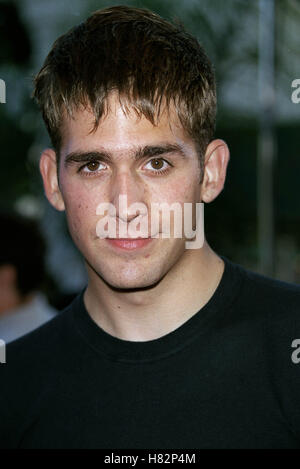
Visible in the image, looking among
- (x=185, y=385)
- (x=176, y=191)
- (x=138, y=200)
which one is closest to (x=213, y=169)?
(x=176, y=191)

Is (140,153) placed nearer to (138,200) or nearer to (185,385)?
(138,200)

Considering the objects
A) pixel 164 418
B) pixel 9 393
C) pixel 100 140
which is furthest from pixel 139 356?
pixel 100 140

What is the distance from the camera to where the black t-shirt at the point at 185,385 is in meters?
1.60

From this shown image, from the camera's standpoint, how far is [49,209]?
6168mm

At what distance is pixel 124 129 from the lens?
1.62 meters

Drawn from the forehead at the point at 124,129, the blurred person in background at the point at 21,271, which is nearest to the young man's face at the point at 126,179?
the forehead at the point at 124,129

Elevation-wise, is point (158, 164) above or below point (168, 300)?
above

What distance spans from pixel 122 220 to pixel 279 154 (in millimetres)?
4643

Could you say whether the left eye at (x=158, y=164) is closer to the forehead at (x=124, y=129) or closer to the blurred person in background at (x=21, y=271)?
the forehead at (x=124, y=129)

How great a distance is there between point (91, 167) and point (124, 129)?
0.15 m

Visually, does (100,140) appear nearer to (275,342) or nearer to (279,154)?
(275,342)

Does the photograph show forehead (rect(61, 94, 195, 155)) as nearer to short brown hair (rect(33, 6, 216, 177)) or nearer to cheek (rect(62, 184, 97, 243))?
short brown hair (rect(33, 6, 216, 177))

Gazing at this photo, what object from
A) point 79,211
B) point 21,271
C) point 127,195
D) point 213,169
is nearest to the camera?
point 127,195

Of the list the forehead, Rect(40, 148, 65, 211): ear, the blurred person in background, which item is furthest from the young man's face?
the blurred person in background
